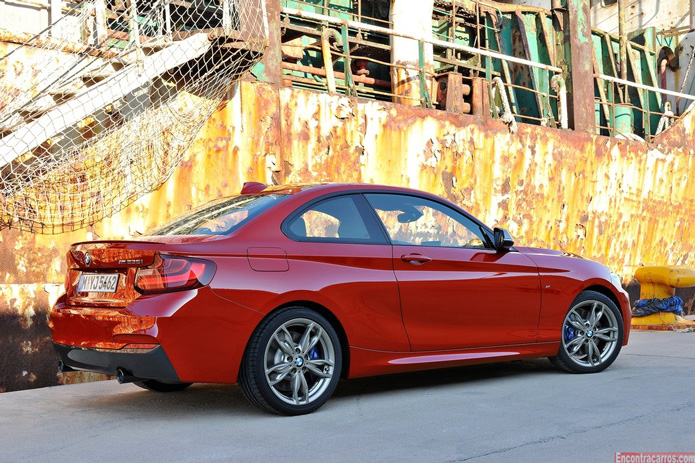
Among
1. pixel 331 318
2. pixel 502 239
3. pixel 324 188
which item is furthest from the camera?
pixel 502 239

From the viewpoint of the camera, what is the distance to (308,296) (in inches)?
219

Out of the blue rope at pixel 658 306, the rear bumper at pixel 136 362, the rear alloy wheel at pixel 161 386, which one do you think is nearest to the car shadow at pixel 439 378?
the rear alloy wheel at pixel 161 386

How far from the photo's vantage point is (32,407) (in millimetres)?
6172

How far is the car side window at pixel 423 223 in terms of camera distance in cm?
630

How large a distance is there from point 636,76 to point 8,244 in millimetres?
14247

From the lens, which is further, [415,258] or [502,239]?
[502,239]

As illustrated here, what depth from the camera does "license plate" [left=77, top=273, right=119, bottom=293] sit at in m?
5.41

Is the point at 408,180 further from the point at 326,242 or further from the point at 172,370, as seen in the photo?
the point at 172,370

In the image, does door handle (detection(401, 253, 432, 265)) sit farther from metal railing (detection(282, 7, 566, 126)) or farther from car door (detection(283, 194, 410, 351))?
metal railing (detection(282, 7, 566, 126))

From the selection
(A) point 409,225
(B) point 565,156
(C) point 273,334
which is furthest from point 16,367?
(B) point 565,156

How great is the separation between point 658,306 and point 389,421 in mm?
6790

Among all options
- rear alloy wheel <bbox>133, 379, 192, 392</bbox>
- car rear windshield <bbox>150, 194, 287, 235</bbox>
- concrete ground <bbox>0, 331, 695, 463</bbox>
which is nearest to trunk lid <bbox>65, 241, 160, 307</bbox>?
car rear windshield <bbox>150, 194, 287, 235</bbox>

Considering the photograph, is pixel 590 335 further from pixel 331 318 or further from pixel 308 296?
pixel 308 296

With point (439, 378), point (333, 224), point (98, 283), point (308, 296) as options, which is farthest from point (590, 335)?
point (98, 283)
